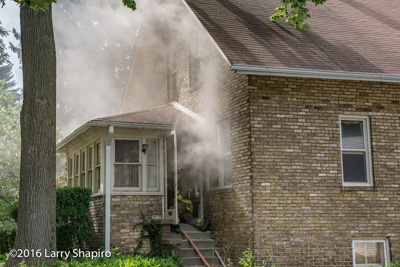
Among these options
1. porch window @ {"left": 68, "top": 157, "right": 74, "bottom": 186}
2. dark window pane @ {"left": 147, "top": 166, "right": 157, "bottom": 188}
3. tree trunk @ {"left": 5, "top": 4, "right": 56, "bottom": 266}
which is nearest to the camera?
tree trunk @ {"left": 5, "top": 4, "right": 56, "bottom": 266}

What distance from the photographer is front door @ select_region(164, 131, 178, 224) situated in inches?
493

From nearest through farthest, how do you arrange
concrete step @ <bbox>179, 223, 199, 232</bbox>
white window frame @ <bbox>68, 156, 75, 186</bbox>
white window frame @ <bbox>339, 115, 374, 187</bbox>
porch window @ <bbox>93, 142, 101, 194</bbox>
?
white window frame @ <bbox>339, 115, 374, 187</bbox>, concrete step @ <bbox>179, 223, 199, 232</bbox>, porch window @ <bbox>93, 142, 101, 194</bbox>, white window frame @ <bbox>68, 156, 75, 186</bbox>

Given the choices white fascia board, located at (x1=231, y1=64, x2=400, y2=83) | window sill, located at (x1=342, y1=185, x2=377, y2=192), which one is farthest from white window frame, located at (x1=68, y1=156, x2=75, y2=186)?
Result: window sill, located at (x1=342, y1=185, x2=377, y2=192)

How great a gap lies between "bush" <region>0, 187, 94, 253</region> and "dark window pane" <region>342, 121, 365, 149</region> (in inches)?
225

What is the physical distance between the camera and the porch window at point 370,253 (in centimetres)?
1174

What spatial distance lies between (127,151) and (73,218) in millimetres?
1960

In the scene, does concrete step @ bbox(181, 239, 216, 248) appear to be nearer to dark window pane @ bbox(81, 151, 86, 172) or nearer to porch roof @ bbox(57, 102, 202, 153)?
porch roof @ bbox(57, 102, 202, 153)

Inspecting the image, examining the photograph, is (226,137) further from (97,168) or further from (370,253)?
(370,253)

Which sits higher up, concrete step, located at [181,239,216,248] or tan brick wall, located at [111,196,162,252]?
tan brick wall, located at [111,196,162,252]

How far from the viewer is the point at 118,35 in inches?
1404

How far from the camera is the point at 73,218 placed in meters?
12.5

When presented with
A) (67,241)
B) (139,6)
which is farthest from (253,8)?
(139,6)

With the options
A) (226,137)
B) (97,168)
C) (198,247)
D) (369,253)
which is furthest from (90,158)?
(369,253)

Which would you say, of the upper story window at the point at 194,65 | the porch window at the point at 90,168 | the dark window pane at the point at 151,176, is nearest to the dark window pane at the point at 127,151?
the dark window pane at the point at 151,176
